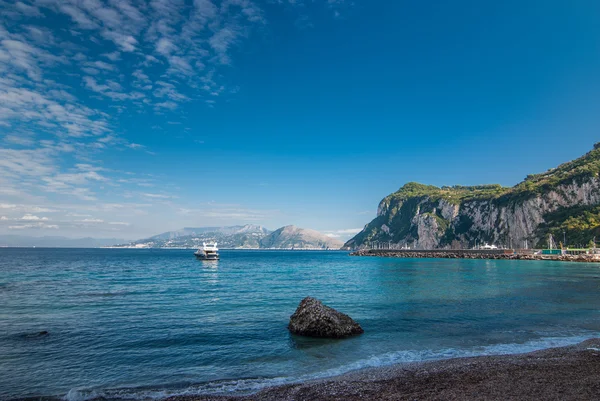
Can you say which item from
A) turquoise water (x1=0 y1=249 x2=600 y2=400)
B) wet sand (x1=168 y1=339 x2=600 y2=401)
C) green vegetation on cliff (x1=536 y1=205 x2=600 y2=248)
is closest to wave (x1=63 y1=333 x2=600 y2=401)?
turquoise water (x1=0 y1=249 x2=600 y2=400)

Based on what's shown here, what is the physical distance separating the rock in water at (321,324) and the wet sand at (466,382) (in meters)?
6.67

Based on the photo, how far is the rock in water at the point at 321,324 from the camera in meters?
23.4

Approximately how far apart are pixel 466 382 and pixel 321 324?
10601 mm

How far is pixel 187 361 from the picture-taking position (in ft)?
61.1

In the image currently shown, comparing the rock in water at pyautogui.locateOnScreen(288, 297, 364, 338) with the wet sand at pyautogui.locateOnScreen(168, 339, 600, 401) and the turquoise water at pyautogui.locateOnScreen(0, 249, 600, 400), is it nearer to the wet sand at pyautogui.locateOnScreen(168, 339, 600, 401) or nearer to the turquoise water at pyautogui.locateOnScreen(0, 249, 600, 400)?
the turquoise water at pyautogui.locateOnScreen(0, 249, 600, 400)

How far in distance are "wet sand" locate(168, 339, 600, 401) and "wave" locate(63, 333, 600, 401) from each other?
0.80 metres

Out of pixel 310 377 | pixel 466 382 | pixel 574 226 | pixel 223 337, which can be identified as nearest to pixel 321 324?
pixel 223 337

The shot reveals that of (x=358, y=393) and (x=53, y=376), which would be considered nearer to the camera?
(x=358, y=393)

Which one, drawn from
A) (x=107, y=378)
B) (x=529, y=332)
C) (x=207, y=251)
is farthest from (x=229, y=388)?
(x=207, y=251)

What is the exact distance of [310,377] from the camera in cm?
1609

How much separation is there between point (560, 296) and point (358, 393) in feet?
132

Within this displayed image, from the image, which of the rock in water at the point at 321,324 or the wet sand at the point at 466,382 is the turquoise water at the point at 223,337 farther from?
the wet sand at the point at 466,382

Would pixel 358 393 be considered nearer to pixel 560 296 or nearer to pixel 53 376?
pixel 53 376

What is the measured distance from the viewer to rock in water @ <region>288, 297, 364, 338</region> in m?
23.4
